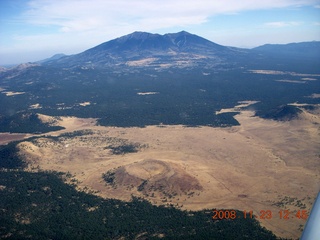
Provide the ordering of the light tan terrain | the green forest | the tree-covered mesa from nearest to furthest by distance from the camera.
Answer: the tree-covered mesa < the light tan terrain < the green forest

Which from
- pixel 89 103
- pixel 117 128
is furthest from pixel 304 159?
pixel 89 103
